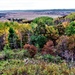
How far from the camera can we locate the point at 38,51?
47.6m

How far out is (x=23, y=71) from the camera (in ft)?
98.7

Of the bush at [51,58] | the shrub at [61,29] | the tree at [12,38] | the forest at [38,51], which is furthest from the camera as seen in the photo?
the shrub at [61,29]

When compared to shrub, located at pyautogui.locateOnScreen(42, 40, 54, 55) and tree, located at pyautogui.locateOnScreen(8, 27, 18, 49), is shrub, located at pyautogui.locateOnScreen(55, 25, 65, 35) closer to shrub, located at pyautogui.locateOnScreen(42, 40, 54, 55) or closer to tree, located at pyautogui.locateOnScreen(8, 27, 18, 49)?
tree, located at pyautogui.locateOnScreen(8, 27, 18, 49)

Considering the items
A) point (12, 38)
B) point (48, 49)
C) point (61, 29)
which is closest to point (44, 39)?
point (48, 49)

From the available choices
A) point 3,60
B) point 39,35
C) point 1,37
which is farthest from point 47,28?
point 3,60

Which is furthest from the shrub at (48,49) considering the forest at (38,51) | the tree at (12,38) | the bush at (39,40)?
the tree at (12,38)

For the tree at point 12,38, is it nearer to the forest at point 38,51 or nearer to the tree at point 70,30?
the forest at point 38,51

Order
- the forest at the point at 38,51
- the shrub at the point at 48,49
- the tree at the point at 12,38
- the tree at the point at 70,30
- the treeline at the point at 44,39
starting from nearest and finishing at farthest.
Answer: the forest at the point at 38,51 → the shrub at the point at 48,49 → the treeline at the point at 44,39 → the tree at the point at 12,38 → the tree at the point at 70,30

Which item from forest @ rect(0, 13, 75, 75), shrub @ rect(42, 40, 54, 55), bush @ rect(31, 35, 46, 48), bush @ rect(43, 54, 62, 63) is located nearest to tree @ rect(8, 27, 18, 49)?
forest @ rect(0, 13, 75, 75)

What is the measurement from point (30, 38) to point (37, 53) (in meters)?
6.69

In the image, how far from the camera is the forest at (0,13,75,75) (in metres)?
31.1

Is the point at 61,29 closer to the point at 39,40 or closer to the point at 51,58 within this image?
the point at 39,40

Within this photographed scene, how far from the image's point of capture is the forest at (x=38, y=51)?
31094 mm

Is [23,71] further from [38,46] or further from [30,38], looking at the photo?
[30,38]
